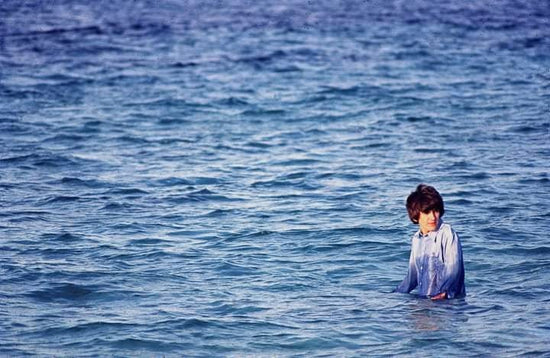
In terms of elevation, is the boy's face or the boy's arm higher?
the boy's face

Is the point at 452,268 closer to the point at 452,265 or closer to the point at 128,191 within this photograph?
the point at 452,265

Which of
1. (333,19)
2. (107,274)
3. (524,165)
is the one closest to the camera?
(107,274)

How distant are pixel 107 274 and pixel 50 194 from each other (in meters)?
3.91

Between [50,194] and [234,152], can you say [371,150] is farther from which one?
[50,194]

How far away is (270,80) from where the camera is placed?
82.6 ft

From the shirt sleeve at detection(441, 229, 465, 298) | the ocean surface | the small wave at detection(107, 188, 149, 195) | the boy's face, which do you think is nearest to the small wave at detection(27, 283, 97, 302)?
the ocean surface

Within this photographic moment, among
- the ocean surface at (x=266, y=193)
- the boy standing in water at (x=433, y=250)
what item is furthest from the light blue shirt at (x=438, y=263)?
the ocean surface at (x=266, y=193)

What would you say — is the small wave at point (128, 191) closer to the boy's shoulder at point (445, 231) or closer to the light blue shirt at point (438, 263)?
the light blue shirt at point (438, 263)

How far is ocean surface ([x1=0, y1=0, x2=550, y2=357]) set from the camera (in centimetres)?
962

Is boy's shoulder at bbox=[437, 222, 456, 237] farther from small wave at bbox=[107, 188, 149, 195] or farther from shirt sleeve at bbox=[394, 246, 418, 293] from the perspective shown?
small wave at bbox=[107, 188, 149, 195]

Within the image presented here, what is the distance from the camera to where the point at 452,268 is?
376 inches

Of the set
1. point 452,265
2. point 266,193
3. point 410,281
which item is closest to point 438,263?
point 452,265

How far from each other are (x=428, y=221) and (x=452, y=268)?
52cm

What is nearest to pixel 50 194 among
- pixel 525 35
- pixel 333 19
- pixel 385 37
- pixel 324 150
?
pixel 324 150
